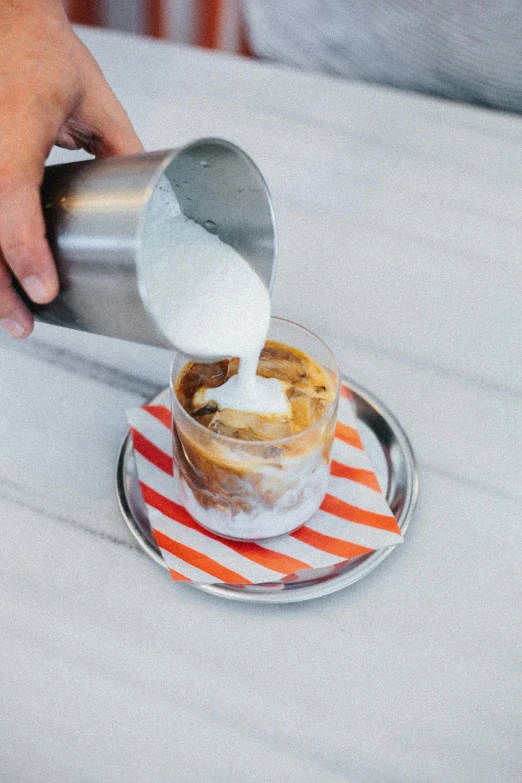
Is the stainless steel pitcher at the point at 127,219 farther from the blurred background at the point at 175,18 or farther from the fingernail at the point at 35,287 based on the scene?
the blurred background at the point at 175,18

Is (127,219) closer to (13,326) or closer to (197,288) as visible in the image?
(197,288)

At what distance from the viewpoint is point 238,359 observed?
0.83 meters

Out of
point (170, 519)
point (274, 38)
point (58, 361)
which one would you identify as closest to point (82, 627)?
point (170, 519)

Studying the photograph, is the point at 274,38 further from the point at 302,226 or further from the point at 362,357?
the point at 362,357

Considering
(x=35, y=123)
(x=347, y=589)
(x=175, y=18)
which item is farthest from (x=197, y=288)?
(x=175, y=18)

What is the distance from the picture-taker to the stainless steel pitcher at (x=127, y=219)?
1.90 ft

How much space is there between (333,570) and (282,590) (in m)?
0.06

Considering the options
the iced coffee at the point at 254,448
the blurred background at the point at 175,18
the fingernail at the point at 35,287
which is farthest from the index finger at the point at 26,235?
the blurred background at the point at 175,18

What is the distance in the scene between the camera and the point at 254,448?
2.41ft

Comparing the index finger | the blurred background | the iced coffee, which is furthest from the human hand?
the blurred background

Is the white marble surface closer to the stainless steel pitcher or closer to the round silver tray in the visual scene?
the round silver tray

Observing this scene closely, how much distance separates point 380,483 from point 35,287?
0.45 m

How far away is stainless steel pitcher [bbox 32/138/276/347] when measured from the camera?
1.90ft

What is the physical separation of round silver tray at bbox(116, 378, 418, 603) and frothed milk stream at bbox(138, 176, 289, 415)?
0.21 meters
